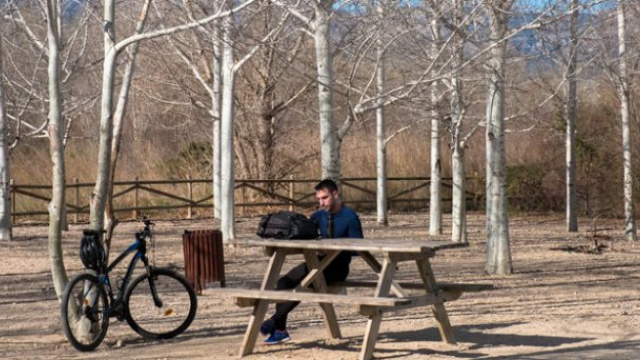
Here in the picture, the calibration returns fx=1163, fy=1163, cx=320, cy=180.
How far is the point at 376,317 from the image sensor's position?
9062 mm

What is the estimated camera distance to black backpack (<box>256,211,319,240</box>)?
9.61m

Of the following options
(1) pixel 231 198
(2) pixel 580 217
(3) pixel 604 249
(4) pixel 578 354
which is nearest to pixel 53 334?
(4) pixel 578 354

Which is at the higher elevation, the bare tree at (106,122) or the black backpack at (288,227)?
the bare tree at (106,122)

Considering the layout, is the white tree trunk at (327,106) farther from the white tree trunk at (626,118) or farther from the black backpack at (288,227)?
the white tree trunk at (626,118)

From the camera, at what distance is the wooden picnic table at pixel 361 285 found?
8953 mm

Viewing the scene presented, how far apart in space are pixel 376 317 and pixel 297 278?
3.93 ft

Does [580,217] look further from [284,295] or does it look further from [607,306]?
[284,295]

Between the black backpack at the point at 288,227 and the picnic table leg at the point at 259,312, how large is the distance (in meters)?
0.24

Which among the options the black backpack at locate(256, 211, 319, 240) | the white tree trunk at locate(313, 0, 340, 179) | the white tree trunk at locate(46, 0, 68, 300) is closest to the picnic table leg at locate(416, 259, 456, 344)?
the black backpack at locate(256, 211, 319, 240)

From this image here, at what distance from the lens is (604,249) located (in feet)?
69.1

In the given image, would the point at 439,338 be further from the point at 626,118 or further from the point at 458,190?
the point at 626,118

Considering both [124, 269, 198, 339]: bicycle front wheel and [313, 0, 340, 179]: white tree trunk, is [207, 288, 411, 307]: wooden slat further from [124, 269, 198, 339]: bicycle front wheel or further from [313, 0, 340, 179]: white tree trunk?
[313, 0, 340, 179]: white tree trunk

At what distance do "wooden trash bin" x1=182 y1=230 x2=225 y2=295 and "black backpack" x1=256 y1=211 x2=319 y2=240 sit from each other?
4708 millimetres

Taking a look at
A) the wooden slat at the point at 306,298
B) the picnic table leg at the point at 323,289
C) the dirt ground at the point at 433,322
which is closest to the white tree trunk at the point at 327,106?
the dirt ground at the point at 433,322
